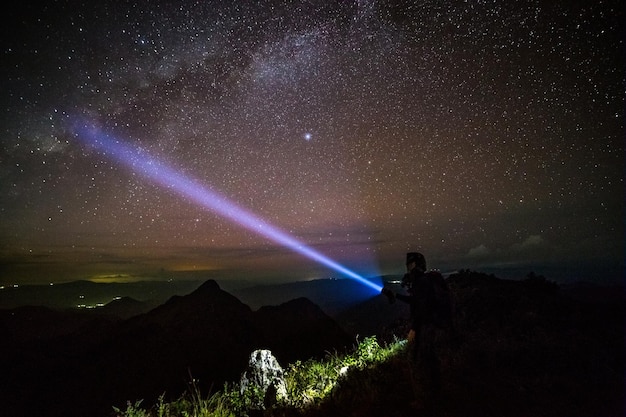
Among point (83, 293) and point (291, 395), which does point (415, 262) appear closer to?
point (291, 395)

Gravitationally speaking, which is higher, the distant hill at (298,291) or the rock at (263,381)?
the rock at (263,381)

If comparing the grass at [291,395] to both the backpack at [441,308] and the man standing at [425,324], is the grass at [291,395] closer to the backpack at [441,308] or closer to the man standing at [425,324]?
the man standing at [425,324]

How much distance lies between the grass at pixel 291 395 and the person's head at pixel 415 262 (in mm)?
2465

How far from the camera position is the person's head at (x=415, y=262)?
18.6ft

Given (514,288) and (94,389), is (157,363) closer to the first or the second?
(94,389)

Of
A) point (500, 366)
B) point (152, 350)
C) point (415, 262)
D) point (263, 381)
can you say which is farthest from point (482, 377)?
point (152, 350)

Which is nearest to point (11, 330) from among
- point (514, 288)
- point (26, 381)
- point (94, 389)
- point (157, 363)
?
point (26, 381)

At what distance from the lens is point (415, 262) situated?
5676mm

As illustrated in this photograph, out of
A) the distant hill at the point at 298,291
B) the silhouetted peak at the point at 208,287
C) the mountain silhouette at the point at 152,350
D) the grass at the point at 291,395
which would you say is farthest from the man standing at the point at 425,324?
the distant hill at the point at 298,291

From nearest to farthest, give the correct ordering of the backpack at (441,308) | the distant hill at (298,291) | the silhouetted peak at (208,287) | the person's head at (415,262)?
Result: the backpack at (441,308) < the person's head at (415,262) < the silhouetted peak at (208,287) < the distant hill at (298,291)

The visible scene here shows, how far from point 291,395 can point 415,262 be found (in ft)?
11.6

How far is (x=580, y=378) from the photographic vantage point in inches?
301

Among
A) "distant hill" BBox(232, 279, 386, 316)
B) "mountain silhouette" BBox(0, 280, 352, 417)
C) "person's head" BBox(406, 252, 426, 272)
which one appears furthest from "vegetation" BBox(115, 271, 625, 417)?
"distant hill" BBox(232, 279, 386, 316)

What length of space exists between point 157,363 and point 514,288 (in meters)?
56.5
